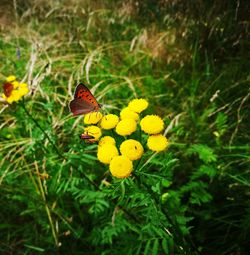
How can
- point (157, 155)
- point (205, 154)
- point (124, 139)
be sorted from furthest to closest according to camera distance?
1. point (205, 154)
2. point (157, 155)
3. point (124, 139)

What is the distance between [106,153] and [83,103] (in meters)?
0.32

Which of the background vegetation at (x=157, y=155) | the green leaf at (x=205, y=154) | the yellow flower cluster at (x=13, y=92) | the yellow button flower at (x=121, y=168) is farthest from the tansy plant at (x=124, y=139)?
the green leaf at (x=205, y=154)

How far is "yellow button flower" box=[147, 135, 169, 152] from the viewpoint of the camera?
4.78 ft

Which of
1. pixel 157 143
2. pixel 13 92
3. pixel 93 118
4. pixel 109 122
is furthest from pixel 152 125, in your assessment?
pixel 13 92

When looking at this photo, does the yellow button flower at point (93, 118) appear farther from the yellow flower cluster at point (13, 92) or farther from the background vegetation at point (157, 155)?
the yellow flower cluster at point (13, 92)

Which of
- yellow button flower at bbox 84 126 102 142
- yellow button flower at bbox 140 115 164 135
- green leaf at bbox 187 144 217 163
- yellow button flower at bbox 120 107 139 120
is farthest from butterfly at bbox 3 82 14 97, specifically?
green leaf at bbox 187 144 217 163

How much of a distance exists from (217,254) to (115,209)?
0.72 meters

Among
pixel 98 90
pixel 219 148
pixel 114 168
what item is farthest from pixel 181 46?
pixel 114 168

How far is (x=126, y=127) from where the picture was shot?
4.95 feet

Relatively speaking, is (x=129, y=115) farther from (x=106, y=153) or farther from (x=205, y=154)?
(x=205, y=154)

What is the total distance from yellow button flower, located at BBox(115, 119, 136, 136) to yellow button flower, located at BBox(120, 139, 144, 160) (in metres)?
0.08

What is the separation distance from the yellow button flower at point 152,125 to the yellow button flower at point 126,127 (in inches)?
1.9

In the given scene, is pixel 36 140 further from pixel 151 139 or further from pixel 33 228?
pixel 151 139

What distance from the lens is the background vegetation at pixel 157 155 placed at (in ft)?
6.91
